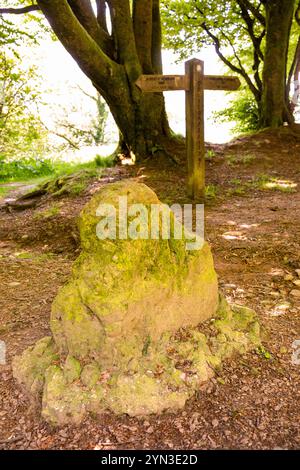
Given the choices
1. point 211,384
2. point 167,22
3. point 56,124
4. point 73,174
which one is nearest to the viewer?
point 211,384

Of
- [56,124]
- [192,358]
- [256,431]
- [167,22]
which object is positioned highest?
[167,22]

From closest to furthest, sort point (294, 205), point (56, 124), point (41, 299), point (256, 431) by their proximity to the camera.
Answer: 1. point (256, 431)
2. point (41, 299)
3. point (294, 205)
4. point (56, 124)

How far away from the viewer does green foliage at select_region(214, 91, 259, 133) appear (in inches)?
566

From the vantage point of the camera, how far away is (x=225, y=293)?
151 inches

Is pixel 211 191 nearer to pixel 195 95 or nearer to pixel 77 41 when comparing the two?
pixel 195 95

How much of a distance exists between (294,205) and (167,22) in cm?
818

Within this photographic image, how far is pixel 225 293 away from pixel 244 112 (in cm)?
1241

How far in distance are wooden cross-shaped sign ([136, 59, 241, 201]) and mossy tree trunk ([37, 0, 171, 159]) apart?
173 centimetres

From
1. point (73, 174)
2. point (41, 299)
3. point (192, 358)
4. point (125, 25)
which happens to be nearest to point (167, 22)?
point (125, 25)

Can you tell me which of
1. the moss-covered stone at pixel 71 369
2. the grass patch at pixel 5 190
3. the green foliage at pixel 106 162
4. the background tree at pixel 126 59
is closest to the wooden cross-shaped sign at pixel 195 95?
the background tree at pixel 126 59

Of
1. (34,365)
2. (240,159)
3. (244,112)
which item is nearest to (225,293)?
(34,365)

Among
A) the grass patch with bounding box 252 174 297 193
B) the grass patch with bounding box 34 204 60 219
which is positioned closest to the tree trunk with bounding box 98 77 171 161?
the grass patch with bounding box 252 174 297 193

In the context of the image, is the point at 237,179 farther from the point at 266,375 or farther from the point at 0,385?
the point at 0,385

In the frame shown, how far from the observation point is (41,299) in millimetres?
4027
